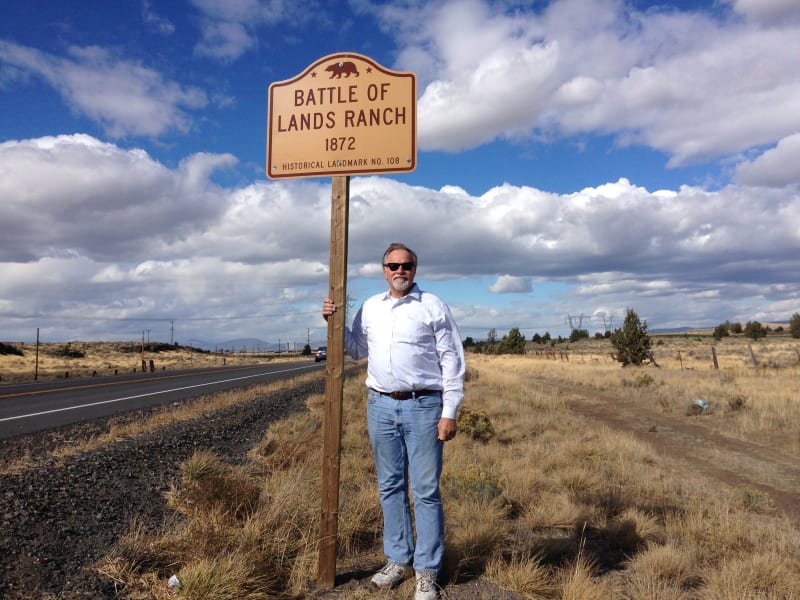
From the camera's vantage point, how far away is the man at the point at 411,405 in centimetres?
339

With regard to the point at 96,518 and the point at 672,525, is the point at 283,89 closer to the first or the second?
the point at 96,518

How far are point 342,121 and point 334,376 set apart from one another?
1.69 m

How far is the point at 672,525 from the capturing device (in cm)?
536

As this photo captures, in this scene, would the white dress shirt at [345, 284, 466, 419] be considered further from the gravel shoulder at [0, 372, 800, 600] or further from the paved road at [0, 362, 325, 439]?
the paved road at [0, 362, 325, 439]

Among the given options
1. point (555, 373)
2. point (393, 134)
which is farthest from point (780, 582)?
point (555, 373)

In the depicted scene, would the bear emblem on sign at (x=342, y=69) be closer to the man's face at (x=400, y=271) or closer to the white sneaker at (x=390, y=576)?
the man's face at (x=400, y=271)

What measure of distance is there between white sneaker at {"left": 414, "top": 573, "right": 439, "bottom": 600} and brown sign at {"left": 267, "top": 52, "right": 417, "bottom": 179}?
2.48 meters

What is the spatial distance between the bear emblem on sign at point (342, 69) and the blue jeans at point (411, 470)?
2116 millimetres

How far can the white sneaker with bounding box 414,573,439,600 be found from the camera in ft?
10.8

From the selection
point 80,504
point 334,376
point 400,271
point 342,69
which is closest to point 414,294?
point 400,271

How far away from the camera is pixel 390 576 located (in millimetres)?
3559

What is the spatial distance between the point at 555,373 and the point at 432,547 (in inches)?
1247

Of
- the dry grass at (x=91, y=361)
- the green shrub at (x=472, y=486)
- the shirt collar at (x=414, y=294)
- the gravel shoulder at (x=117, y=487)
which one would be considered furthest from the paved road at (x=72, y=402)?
the dry grass at (x=91, y=361)

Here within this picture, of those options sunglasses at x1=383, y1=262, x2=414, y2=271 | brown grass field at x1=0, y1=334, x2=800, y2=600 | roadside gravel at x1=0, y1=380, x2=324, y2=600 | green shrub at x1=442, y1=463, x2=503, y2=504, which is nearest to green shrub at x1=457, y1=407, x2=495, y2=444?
brown grass field at x1=0, y1=334, x2=800, y2=600
